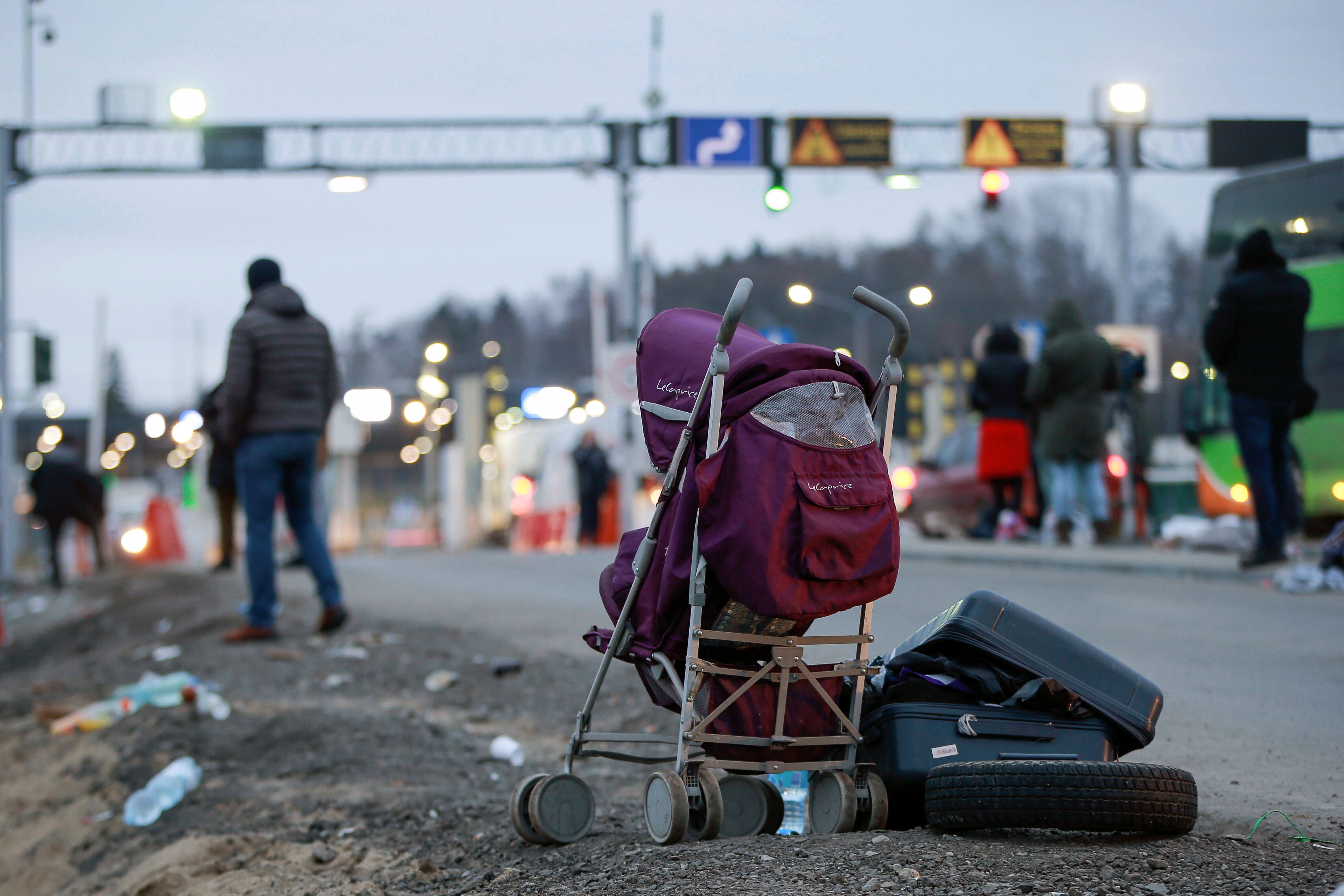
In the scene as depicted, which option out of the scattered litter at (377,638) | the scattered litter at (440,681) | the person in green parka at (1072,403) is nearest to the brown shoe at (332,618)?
the scattered litter at (377,638)

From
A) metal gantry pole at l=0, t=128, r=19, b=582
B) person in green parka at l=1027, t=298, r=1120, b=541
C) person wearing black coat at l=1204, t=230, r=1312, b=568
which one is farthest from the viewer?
metal gantry pole at l=0, t=128, r=19, b=582

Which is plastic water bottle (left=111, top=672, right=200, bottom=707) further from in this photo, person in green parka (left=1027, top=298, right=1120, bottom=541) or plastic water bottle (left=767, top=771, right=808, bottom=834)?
person in green parka (left=1027, top=298, right=1120, bottom=541)

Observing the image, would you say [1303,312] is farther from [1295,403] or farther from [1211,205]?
[1211,205]

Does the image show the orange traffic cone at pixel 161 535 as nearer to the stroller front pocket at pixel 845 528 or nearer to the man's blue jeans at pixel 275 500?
the man's blue jeans at pixel 275 500

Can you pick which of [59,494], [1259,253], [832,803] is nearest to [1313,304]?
[1259,253]

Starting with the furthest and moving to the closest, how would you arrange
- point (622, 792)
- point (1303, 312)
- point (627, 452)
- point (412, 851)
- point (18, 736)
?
point (627, 452)
point (1303, 312)
point (18, 736)
point (622, 792)
point (412, 851)

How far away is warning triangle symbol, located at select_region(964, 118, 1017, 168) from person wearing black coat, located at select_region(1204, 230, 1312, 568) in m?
14.3

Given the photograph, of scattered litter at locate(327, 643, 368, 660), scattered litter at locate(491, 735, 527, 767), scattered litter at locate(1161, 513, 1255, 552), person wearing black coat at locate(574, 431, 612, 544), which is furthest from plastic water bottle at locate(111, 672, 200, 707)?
person wearing black coat at locate(574, 431, 612, 544)

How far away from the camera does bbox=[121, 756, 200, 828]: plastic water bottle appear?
544 cm

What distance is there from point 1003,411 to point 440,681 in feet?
24.4

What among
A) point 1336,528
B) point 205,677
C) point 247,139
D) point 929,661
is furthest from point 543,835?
point 247,139

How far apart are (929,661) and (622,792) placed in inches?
68.4

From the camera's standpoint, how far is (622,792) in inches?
203

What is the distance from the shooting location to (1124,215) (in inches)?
893
